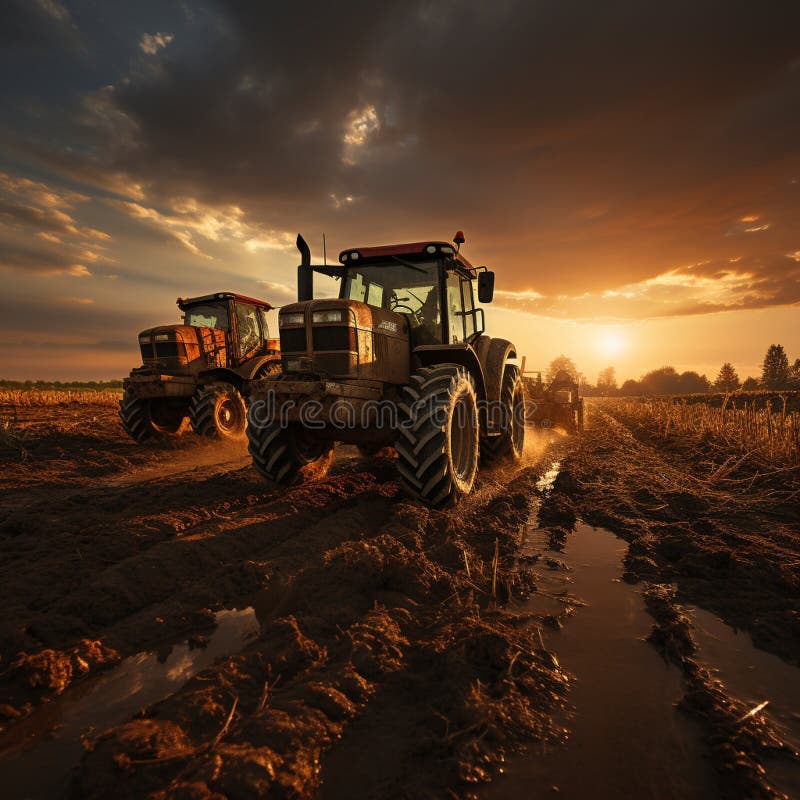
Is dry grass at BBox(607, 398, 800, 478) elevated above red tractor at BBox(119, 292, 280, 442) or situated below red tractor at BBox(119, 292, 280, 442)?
below

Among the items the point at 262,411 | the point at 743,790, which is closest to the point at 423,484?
the point at 262,411

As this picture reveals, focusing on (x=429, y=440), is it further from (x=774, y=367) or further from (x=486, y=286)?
(x=774, y=367)

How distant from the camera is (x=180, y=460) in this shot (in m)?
8.14

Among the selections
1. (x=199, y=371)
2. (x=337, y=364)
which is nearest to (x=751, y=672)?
(x=337, y=364)

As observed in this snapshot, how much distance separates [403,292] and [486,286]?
1.12 metres

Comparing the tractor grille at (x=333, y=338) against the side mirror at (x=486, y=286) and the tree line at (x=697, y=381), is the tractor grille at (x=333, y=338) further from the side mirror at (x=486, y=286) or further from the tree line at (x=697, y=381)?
the tree line at (x=697, y=381)

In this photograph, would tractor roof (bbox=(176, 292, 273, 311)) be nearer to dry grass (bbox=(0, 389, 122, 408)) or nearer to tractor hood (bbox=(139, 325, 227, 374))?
tractor hood (bbox=(139, 325, 227, 374))

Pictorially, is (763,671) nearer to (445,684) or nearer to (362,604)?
(445,684)

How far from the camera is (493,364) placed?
639cm

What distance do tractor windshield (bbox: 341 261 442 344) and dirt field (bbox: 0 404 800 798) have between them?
2.40 meters

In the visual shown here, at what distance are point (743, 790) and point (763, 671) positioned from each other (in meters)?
0.89

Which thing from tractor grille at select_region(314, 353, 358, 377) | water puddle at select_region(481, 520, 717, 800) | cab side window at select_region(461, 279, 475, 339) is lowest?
water puddle at select_region(481, 520, 717, 800)

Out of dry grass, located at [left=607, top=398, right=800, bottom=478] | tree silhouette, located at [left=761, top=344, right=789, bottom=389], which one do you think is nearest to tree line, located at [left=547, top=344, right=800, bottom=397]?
tree silhouette, located at [left=761, top=344, right=789, bottom=389]

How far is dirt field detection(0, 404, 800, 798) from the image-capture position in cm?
154
